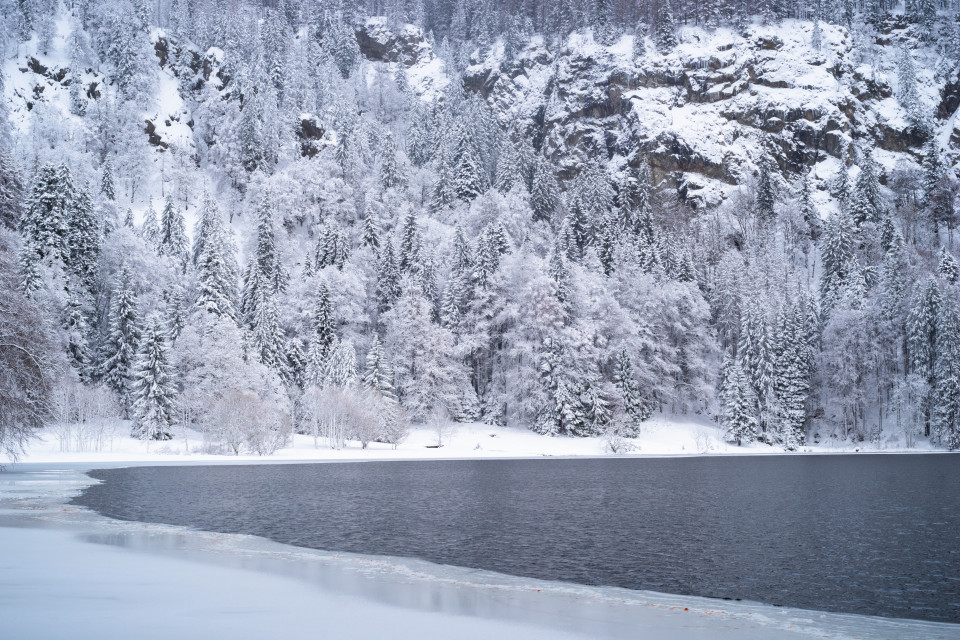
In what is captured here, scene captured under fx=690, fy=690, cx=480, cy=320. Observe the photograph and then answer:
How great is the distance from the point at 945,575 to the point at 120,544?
18160mm

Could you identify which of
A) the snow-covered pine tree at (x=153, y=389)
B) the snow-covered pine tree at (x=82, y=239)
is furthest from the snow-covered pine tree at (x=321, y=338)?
the snow-covered pine tree at (x=82, y=239)

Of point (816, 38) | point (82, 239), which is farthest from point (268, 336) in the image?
point (816, 38)

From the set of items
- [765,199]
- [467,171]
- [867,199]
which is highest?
[765,199]

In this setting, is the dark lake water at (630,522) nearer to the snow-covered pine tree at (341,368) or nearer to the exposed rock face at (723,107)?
the snow-covered pine tree at (341,368)

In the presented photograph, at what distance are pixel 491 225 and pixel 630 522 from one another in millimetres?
64453

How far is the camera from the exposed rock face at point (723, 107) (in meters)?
131

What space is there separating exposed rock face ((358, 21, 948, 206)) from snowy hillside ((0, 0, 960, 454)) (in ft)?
2.15

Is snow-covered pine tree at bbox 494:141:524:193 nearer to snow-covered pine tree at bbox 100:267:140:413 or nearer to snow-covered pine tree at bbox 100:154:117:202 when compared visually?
snow-covered pine tree at bbox 100:154:117:202

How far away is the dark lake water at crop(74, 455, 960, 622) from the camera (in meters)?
14.2

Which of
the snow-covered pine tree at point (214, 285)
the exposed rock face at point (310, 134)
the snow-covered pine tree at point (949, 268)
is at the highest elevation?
the exposed rock face at point (310, 134)

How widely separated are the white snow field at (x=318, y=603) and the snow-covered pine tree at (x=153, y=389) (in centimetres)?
4619

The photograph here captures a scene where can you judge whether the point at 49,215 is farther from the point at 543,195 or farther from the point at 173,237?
the point at 543,195

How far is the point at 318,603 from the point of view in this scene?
10336 mm

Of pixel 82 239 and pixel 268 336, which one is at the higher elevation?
pixel 82 239
